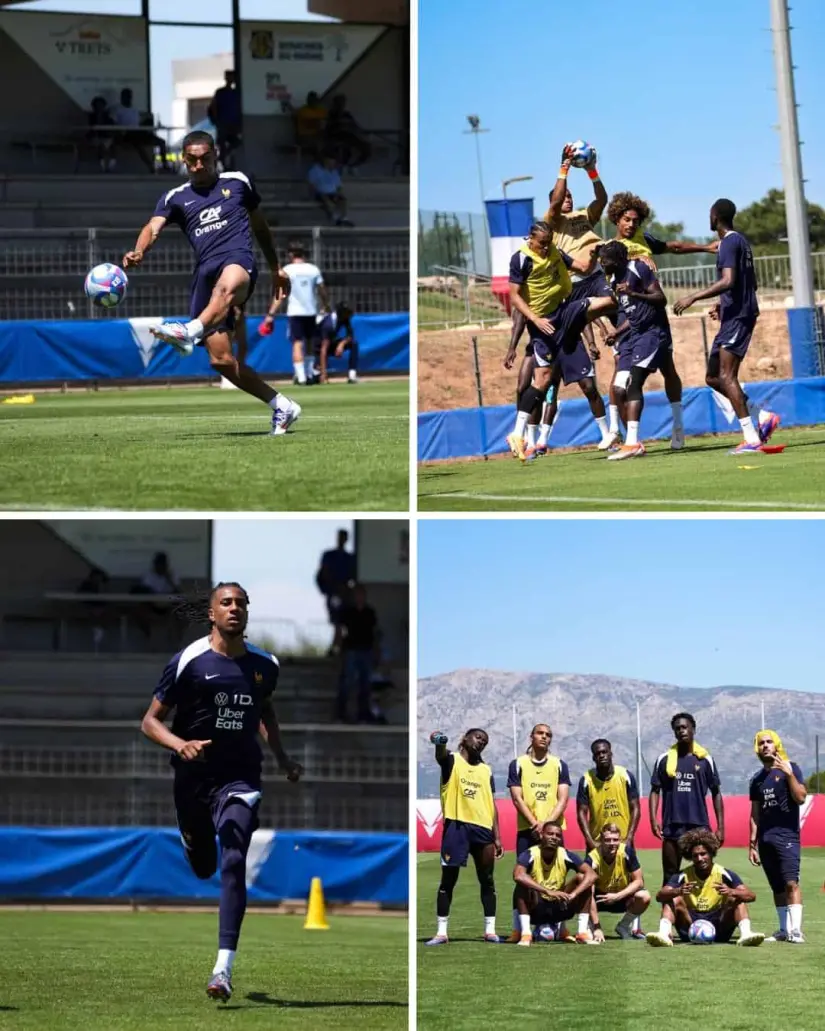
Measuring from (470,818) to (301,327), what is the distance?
13024 mm

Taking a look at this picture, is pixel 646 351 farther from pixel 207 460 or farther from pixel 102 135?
pixel 102 135

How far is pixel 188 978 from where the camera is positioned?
870cm

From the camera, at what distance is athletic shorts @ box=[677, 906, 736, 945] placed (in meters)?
9.98

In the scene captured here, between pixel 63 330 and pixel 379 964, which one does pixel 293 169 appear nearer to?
pixel 63 330

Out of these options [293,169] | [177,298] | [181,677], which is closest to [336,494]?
[181,677]

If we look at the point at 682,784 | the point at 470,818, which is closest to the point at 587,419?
the point at 682,784

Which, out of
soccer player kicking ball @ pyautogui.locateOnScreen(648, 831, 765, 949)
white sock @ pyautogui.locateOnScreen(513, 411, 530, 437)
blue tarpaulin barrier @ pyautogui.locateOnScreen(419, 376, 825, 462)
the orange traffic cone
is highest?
blue tarpaulin barrier @ pyautogui.locateOnScreen(419, 376, 825, 462)

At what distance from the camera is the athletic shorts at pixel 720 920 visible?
998cm

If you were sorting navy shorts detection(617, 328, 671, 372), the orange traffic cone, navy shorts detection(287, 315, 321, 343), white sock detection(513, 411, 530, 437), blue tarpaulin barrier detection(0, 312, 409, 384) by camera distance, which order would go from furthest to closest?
1. blue tarpaulin barrier detection(0, 312, 409, 384)
2. navy shorts detection(287, 315, 321, 343)
3. the orange traffic cone
4. white sock detection(513, 411, 530, 437)
5. navy shorts detection(617, 328, 671, 372)

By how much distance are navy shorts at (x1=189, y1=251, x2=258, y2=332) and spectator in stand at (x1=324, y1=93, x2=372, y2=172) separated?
22.3 m

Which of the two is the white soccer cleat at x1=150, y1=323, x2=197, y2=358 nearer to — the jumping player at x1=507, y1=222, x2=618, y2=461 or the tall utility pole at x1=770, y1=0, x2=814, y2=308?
the jumping player at x1=507, y1=222, x2=618, y2=461

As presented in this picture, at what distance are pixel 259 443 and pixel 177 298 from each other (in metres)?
15.8

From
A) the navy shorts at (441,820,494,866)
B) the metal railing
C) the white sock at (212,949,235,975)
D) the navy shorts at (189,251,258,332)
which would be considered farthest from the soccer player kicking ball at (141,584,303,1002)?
the metal railing

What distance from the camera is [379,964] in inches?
393
